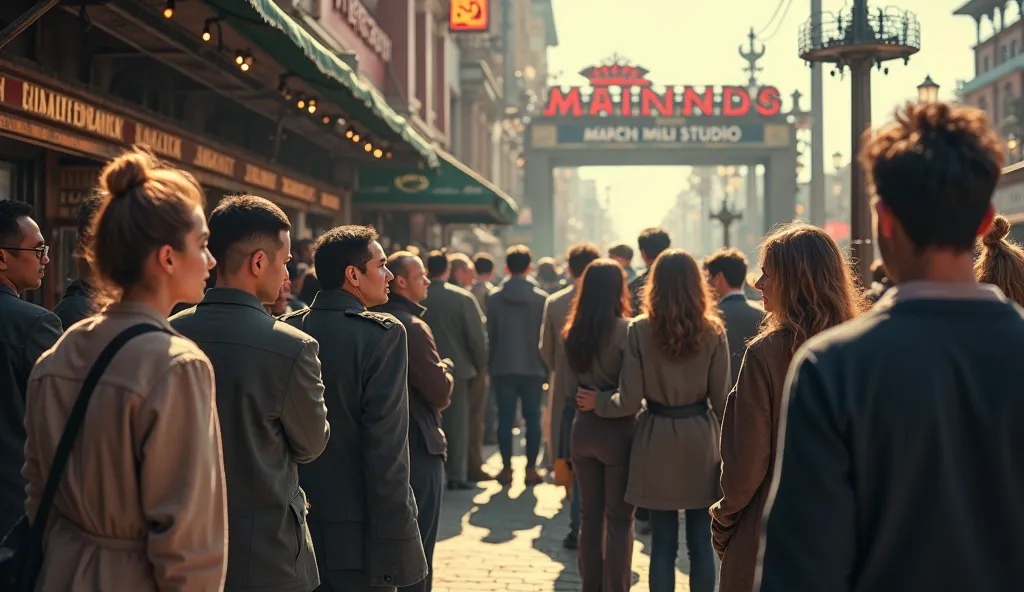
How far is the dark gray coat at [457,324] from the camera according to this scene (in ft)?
35.0

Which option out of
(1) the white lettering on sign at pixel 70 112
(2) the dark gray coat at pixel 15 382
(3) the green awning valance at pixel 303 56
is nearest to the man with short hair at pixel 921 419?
(2) the dark gray coat at pixel 15 382

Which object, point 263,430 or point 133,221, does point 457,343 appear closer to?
point 263,430

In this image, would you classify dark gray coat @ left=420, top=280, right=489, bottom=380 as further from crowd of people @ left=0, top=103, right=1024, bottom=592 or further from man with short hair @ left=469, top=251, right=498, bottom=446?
crowd of people @ left=0, top=103, right=1024, bottom=592

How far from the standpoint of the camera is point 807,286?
4.36 meters

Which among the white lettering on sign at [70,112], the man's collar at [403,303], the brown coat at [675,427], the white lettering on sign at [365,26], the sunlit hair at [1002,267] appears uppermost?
the white lettering on sign at [365,26]

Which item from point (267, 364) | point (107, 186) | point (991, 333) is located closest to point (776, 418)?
point (267, 364)

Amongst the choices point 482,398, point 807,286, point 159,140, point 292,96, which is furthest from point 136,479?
point 482,398

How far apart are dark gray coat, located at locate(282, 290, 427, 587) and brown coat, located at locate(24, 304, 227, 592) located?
1656 millimetres

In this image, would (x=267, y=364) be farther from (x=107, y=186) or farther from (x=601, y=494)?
(x=601, y=494)

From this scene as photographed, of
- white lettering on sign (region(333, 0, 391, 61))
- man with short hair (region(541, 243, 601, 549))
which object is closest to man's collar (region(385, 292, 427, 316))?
man with short hair (region(541, 243, 601, 549))

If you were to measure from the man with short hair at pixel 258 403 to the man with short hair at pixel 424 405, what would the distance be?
189 centimetres

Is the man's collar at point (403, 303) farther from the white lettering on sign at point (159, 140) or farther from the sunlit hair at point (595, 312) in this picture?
the white lettering on sign at point (159, 140)

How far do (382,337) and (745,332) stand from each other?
115 inches

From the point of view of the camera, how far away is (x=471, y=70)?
1355 inches
